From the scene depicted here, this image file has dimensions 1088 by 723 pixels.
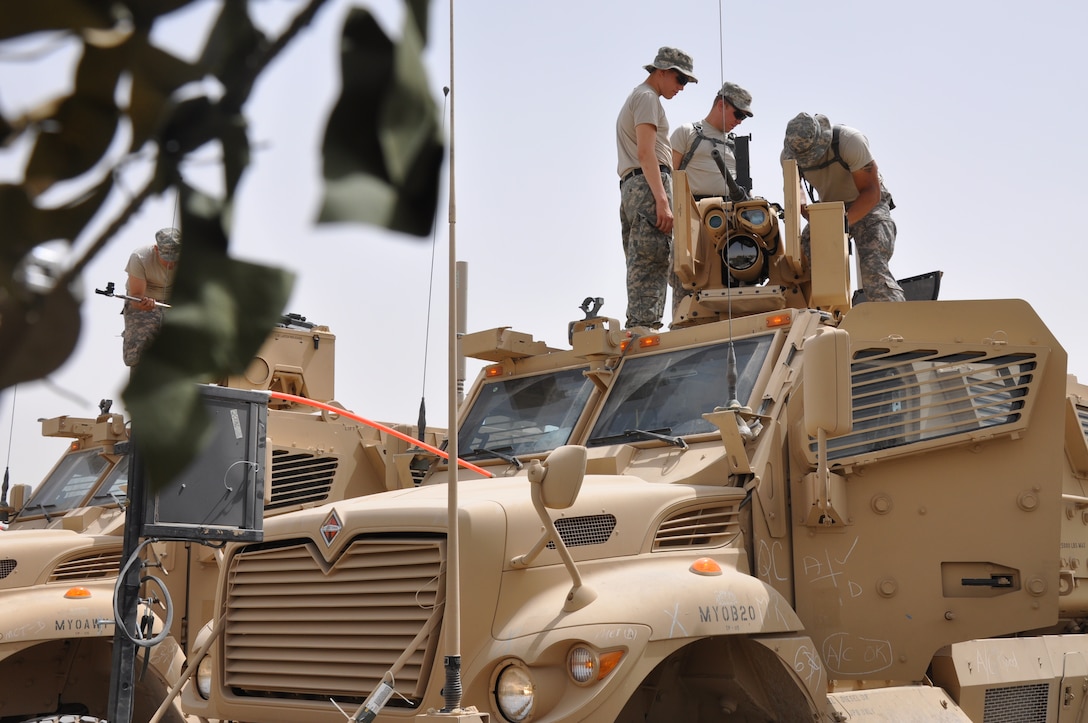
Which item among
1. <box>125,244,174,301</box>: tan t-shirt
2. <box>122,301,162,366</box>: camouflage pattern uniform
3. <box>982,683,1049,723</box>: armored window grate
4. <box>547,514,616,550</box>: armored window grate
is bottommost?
<box>982,683,1049,723</box>: armored window grate

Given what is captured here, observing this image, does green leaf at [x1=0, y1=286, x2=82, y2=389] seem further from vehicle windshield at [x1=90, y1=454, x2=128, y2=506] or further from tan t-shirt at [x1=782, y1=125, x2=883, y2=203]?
vehicle windshield at [x1=90, y1=454, x2=128, y2=506]

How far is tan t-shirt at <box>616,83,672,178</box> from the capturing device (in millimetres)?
7705

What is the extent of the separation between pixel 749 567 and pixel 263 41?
14.6 feet

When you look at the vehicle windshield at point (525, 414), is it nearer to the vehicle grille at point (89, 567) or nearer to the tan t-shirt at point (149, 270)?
the tan t-shirt at point (149, 270)

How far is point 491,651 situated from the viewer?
13.9 feet

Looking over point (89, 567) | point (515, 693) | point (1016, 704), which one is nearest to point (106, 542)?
point (89, 567)

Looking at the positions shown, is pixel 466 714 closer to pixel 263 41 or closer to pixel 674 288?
pixel 263 41

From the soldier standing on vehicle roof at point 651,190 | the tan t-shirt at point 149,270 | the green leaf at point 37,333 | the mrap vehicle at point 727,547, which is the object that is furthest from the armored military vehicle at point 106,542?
the green leaf at point 37,333

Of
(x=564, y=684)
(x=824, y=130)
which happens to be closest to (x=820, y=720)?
(x=564, y=684)

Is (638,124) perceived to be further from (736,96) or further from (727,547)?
(727,547)

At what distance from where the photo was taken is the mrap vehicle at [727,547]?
4.27 m

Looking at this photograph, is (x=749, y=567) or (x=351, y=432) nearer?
(x=749, y=567)

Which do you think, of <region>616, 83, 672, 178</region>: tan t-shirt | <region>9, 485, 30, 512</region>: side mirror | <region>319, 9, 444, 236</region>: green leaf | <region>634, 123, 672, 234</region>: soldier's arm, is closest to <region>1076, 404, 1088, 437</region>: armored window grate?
<region>634, 123, 672, 234</region>: soldier's arm

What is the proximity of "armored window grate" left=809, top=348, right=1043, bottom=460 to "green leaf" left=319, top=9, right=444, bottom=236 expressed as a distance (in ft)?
15.2
